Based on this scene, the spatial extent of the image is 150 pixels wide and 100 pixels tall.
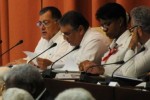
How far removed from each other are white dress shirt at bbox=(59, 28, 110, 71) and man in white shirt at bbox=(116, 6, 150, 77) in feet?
1.71

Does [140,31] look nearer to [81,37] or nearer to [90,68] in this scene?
[90,68]

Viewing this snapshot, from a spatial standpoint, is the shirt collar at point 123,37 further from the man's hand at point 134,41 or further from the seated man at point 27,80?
the seated man at point 27,80

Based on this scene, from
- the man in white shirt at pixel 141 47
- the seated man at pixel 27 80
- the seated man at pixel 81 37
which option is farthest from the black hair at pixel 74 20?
the seated man at pixel 27 80

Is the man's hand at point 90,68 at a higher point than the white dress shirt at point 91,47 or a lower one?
lower

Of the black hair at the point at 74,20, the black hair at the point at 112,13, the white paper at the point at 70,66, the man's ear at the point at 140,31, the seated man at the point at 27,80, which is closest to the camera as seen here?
the seated man at the point at 27,80

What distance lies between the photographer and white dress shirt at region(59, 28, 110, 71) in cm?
409

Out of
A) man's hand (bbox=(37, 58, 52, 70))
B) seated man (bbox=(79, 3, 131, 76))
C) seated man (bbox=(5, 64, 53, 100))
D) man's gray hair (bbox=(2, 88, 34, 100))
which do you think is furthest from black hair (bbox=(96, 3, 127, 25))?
man's gray hair (bbox=(2, 88, 34, 100))

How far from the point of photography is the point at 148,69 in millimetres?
3494

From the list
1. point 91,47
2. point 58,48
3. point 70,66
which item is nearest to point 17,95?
point 70,66

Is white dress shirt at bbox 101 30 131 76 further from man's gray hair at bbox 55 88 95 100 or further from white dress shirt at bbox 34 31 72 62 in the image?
man's gray hair at bbox 55 88 95 100

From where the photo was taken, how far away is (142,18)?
3.56 m

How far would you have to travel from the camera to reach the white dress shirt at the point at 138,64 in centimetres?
346

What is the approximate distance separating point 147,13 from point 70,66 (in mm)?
758

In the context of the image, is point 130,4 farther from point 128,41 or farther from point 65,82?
point 65,82
